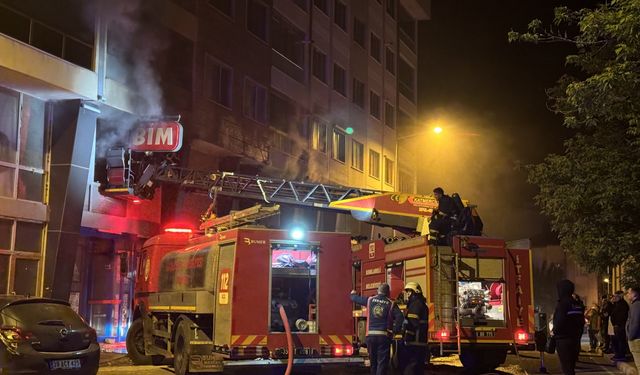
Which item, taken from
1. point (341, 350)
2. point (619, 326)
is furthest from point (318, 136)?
point (341, 350)

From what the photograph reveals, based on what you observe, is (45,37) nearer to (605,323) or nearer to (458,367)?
(458,367)

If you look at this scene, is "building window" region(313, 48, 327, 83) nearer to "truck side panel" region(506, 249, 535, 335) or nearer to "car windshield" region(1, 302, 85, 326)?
"truck side panel" region(506, 249, 535, 335)

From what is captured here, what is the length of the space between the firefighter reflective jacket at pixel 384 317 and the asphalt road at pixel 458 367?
2194 millimetres

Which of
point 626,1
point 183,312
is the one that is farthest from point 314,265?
point 626,1

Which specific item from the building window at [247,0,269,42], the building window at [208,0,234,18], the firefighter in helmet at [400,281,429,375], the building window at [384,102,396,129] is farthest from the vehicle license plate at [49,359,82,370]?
the building window at [384,102,396,129]

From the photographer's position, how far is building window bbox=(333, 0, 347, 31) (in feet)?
104

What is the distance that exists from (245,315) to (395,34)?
32131mm

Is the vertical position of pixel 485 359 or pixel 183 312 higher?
pixel 183 312

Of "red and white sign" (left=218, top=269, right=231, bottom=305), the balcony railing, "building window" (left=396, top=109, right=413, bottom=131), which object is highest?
"building window" (left=396, top=109, right=413, bottom=131)

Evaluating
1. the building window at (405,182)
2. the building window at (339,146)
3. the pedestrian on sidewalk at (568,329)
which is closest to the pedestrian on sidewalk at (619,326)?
the pedestrian on sidewalk at (568,329)

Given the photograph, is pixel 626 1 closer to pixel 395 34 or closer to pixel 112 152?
pixel 112 152

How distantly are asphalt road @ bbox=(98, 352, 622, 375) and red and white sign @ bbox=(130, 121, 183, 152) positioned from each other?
511 cm

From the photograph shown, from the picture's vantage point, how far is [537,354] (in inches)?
648

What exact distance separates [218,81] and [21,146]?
729 cm
